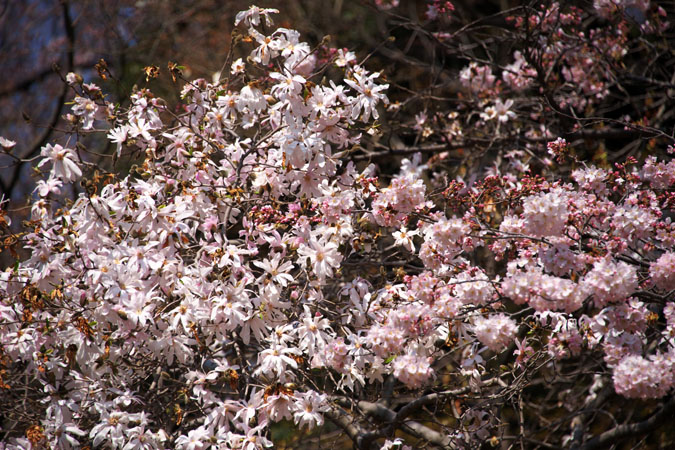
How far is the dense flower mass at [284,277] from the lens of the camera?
2033 millimetres

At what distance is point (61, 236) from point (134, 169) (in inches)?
15.6

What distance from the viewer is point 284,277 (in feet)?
7.50

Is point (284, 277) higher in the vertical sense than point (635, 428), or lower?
higher

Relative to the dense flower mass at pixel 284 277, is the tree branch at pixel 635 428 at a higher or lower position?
lower

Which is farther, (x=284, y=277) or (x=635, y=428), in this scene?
(x=635, y=428)

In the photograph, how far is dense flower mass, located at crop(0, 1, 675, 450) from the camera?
6.67ft

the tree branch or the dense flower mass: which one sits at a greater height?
the dense flower mass

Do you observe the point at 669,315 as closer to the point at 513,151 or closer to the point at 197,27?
the point at 513,151

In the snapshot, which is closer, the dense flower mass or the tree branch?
the dense flower mass

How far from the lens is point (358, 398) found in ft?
9.32

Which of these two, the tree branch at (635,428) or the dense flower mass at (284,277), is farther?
the tree branch at (635,428)

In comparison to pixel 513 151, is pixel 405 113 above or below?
below

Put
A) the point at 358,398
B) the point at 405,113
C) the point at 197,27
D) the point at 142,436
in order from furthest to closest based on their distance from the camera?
the point at 197,27 < the point at 405,113 < the point at 358,398 < the point at 142,436

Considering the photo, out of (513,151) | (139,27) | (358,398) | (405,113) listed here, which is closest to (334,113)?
(358,398)
